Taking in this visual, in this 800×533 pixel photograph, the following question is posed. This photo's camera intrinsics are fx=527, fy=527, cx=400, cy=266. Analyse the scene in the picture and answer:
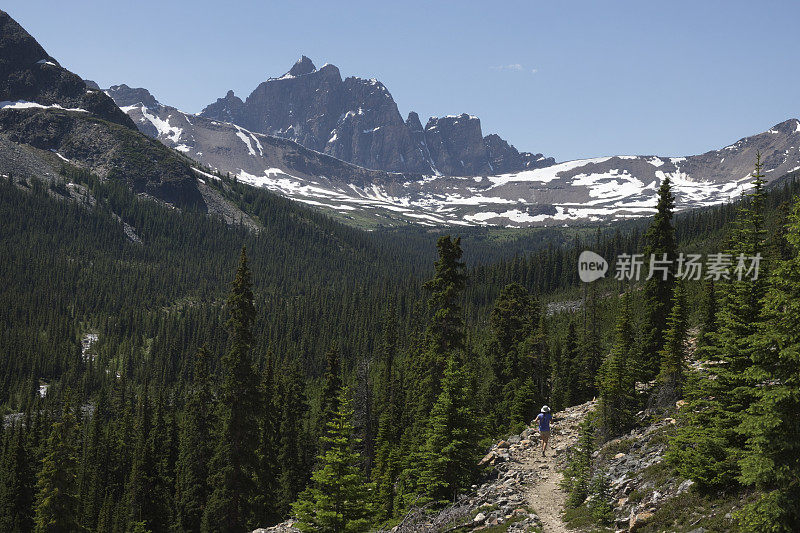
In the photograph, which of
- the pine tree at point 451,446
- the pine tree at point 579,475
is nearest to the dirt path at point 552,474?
the pine tree at point 579,475

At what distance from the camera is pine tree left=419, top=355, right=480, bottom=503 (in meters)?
24.1

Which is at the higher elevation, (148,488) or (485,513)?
(485,513)

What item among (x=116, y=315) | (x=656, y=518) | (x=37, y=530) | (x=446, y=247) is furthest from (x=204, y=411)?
(x=116, y=315)

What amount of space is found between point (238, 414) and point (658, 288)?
31278mm

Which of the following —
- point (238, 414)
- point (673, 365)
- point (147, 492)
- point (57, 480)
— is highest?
point (673, 365)

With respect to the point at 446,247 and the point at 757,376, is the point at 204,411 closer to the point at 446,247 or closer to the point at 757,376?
the point at 446,247

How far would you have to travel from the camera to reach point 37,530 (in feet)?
126

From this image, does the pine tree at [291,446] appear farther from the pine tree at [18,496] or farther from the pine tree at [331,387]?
the pine tree at [18,496]

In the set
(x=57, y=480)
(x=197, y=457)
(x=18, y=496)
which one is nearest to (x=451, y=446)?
(x=57, y=480)

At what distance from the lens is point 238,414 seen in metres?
32.8

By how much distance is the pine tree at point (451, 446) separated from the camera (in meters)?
24.1

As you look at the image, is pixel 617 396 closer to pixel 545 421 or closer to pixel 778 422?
pixel 545 421

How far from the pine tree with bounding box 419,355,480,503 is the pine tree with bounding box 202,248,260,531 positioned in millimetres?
13546

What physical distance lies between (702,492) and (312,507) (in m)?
14.0
